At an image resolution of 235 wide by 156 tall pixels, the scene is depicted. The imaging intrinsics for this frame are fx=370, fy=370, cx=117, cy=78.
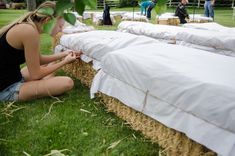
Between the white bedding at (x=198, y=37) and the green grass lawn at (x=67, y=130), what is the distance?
2.23 m

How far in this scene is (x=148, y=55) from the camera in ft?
9.46

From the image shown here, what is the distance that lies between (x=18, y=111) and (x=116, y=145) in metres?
1.13

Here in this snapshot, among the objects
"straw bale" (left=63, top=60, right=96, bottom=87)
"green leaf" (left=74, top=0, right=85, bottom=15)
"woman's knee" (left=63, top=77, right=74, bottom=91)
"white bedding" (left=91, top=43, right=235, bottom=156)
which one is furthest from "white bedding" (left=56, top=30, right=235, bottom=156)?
"green leaf" (left=74, top=0, right=85, bottom=15)

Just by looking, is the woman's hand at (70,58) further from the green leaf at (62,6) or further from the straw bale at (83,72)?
the green leaf at (62,6)

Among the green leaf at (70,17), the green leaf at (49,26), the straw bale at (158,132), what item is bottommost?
the straw bale at (158,132)

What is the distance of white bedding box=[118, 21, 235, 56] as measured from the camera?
16.3 feet

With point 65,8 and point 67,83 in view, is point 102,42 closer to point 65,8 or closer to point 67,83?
point 67,83

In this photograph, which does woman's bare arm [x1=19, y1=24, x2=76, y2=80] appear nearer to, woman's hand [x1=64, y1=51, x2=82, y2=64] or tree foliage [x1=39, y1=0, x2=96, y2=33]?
woman's hand [x1=64, y1=51, x2=82, y2=64]

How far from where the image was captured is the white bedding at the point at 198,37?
4.96 meters

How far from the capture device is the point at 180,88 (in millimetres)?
2270

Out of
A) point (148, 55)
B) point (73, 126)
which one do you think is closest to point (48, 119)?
point (73, 126)

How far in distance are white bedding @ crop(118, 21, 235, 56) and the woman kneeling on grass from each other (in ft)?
7.41

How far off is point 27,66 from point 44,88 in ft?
1.00

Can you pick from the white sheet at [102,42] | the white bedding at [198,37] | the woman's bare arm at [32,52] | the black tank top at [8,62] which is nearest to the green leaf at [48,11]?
the woman's bare arm at [32,52]
